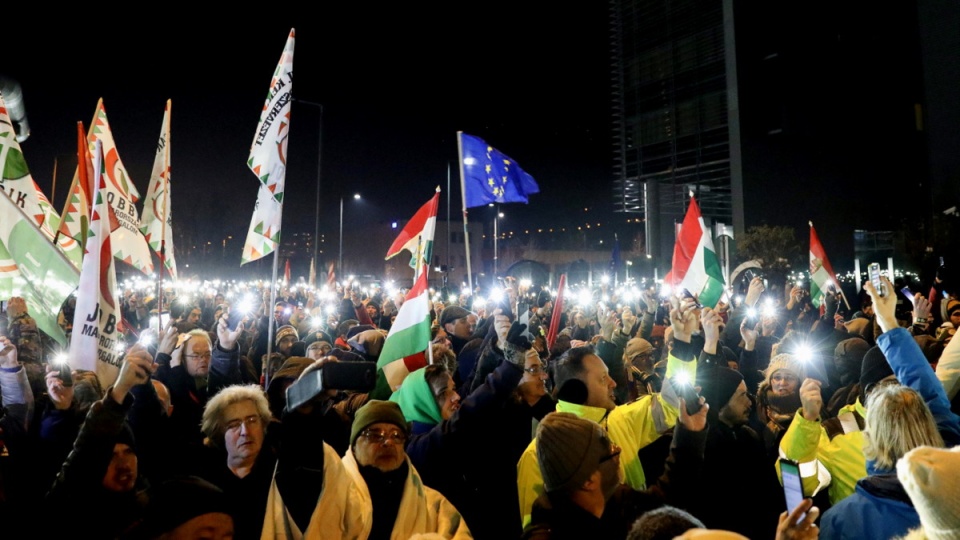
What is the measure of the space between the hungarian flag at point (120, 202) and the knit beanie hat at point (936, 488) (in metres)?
10.3

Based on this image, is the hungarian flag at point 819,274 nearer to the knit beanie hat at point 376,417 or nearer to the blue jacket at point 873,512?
the blue jacket at point 873,512

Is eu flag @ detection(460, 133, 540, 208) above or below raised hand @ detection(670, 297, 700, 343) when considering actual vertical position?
above

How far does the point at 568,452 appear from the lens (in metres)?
2.98

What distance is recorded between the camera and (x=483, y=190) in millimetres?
12195

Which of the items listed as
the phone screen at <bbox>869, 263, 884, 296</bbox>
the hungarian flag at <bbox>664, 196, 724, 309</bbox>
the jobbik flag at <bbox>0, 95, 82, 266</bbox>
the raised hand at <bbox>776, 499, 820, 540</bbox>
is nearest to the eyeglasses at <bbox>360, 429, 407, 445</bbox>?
the raised hand at <bbox>776, 499, 820, 540</bbox>

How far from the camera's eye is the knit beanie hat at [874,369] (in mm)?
5234

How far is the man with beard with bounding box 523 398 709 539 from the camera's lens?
289cm

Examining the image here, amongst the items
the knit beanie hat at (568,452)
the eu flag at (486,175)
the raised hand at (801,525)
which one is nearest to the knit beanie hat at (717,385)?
the knit beanie hat at (568,452)

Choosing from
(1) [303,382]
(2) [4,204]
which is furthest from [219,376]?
(1) [303,382]

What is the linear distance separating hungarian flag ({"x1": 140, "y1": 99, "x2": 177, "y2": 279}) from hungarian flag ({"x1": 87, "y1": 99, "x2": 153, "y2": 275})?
24 centimetres

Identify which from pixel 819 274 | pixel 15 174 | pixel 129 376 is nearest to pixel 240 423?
pixel 129 376

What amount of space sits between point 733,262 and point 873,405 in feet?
151

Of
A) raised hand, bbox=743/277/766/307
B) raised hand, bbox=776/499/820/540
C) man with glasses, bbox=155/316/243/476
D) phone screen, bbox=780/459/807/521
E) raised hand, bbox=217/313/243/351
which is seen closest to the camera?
raised hand, bbox=776/499/820/540

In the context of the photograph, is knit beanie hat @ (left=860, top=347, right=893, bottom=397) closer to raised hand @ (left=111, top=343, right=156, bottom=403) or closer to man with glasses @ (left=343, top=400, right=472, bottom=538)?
man with glasses @ (left=343, top=400, right=472, bottom=538)
